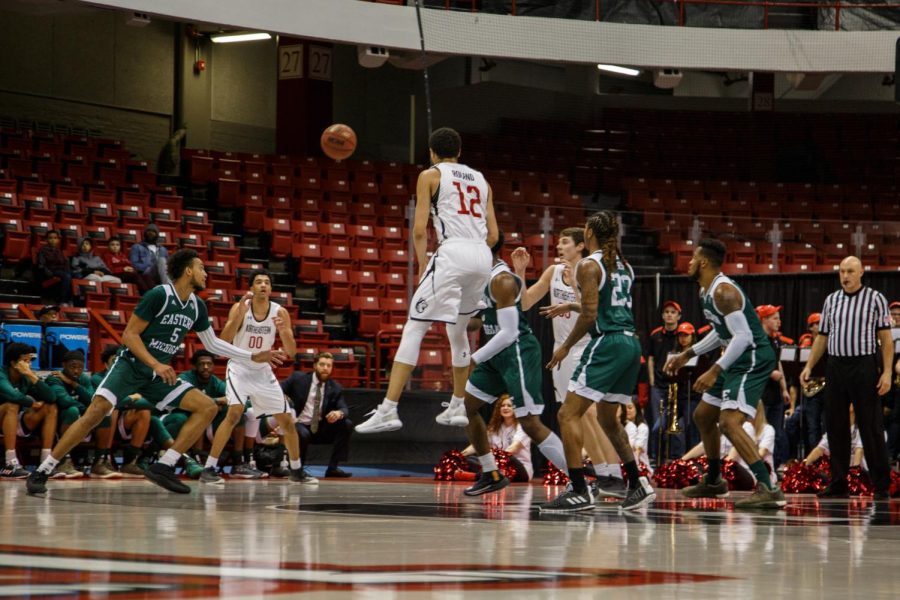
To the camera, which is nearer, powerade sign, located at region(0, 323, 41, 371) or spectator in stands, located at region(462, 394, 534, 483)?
powerade sign, located at region(0, 323, 41, 371)

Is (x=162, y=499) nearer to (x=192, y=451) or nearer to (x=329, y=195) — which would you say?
(x=192, y=451)

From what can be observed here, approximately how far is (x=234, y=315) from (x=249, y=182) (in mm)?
11787

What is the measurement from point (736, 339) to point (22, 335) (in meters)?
8.09

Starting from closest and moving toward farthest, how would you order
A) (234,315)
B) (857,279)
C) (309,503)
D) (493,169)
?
(309,503) → (857,279) → (234,315) → (493,169)

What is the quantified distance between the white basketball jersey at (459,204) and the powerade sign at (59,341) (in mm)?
6981

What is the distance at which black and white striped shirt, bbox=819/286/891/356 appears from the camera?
11.6 meters

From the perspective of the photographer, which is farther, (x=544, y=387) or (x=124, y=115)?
(x=124, y=115)

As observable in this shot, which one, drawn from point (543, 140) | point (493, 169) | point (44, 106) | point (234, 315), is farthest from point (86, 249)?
point (543, 140)

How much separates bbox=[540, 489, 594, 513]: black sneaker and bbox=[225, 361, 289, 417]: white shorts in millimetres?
4669

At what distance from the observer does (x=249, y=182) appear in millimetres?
24125

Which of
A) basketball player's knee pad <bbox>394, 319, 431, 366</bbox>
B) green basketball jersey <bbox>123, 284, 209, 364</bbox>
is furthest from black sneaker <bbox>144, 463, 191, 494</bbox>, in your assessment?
basketball player's knee pad <bbox>394, 319, 431, 366</bbox>

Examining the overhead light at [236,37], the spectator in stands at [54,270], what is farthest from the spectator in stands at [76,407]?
the overhead light at [236,37]

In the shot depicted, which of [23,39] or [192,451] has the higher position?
[23,39]

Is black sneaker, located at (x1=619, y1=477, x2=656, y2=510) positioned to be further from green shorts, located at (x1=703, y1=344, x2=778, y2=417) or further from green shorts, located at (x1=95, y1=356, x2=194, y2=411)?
green shorts, located at (x1=95, y1=356, x2=194, y2=411)
